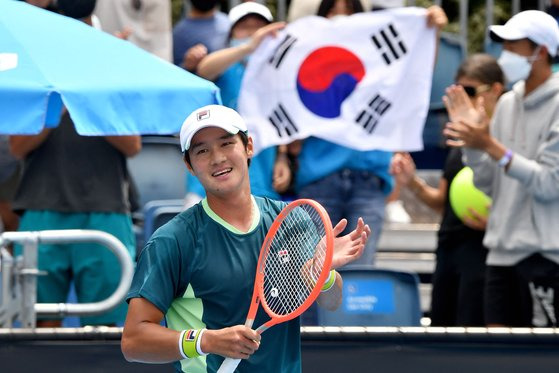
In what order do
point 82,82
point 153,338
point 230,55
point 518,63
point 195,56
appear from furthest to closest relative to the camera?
point 195,56 < point 230,55 < point 518,63 < point 82,82 < point 153,338

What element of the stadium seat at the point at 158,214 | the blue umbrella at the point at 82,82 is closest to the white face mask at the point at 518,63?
the blue umbrella at the point at 82,82

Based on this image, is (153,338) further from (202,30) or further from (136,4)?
(136,4)

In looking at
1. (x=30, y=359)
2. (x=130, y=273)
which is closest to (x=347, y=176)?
(x=130, y=273)

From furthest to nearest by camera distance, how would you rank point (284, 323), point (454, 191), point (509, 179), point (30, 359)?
point (454, 191)
point (509, 179)
point (30, 359)
point (284, 323)

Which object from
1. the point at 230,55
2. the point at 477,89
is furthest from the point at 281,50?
the point at 477,89

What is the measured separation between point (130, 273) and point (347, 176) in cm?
185

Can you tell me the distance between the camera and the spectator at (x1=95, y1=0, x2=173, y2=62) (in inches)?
335

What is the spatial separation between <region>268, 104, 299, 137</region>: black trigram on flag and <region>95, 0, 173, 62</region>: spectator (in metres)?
1.42

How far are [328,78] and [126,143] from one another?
137cm

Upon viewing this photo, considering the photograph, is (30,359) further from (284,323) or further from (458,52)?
(458,52)

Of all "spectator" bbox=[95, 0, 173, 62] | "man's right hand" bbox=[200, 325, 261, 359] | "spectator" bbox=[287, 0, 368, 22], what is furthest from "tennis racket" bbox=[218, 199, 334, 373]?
"spectator" bbox=[95, 0, 173, 62]

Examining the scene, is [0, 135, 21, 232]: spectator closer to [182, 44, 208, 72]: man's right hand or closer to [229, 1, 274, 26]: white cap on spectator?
[182, 44, 208, 72]: man's right hand

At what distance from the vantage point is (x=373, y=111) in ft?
24.1

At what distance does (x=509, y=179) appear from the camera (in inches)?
249
